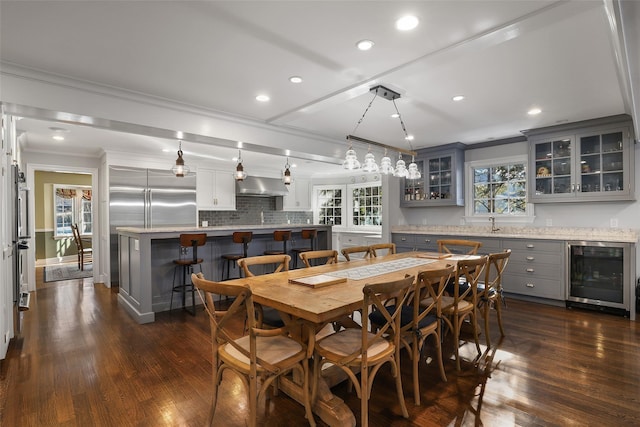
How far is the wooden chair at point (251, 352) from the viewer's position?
1660 mm

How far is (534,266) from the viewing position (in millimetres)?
4453

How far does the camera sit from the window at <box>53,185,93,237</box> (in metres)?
8.57

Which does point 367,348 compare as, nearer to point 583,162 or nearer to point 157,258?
point 157,258

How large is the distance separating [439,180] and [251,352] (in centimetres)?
505

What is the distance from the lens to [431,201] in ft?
19.3

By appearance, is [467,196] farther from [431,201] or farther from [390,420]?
[390,420]

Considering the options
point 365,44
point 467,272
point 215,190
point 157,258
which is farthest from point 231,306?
point 215,190

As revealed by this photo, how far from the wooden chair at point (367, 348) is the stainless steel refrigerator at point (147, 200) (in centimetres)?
512

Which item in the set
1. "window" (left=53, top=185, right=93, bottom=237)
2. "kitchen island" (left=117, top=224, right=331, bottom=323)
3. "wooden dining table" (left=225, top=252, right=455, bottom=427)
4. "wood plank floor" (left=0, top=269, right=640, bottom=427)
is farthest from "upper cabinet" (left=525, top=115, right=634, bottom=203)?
"window" (left=53, top=185, right=93, bottom=237)

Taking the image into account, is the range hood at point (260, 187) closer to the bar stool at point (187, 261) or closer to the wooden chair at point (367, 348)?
the bar stool at point (187, 261)

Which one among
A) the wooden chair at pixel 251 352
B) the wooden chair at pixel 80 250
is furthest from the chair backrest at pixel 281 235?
the wooden chair at pixel 80 250

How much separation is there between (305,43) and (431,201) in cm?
425

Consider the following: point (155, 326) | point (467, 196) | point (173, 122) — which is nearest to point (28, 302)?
point (155, 326)

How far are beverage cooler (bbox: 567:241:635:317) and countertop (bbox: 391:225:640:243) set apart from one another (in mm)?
130
